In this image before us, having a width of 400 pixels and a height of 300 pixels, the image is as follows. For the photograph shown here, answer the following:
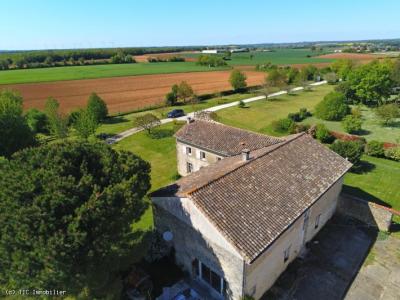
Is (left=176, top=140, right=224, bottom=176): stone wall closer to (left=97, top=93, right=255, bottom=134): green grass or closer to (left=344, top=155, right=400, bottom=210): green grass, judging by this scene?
(left=344, top=155, right=400, bottom=210): green grass

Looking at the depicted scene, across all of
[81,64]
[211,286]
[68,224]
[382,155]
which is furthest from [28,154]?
[81,64]

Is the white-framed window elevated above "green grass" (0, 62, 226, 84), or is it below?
below

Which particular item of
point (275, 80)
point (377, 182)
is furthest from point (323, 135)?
point (275, 80)

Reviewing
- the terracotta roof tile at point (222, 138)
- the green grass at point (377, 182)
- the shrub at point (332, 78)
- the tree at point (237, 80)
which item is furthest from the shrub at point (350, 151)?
the shrub at point (332, 78)

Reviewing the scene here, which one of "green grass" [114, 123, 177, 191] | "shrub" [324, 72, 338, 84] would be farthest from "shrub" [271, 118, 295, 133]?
"shrub" [324, 72, 338, 84]

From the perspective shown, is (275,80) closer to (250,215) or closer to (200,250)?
(250,215)
